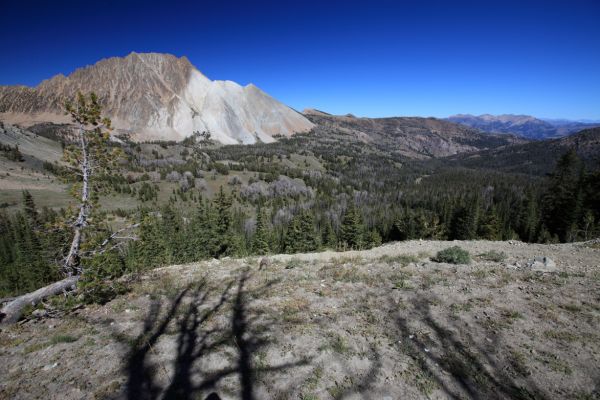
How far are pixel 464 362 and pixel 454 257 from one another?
10.3 m

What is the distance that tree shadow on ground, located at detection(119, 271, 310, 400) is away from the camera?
717cm

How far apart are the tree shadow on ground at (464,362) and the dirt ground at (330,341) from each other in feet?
0.12

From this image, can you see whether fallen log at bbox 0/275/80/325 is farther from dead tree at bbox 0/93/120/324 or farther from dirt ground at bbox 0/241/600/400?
dirt ground at bbox 0/241/600/400

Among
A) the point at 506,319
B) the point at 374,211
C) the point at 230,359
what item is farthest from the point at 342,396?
the point at 374,211

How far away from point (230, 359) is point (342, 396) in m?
3.49

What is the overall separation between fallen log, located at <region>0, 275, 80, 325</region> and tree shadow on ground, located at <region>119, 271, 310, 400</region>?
387cm

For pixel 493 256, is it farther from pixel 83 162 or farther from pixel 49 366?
pixel 83 162

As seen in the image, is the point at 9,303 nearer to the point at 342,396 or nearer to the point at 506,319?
the point at 342,396

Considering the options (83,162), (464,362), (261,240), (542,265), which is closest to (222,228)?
(261,240)

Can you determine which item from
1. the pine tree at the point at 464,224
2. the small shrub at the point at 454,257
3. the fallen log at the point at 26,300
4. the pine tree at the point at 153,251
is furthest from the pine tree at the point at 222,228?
the pine tree at the point at 464,224

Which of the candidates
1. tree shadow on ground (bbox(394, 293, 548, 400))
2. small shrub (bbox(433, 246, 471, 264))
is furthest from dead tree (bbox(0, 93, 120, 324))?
small shrub (bbox(433, 246, 471, 264))

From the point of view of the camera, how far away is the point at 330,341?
896 centimetres

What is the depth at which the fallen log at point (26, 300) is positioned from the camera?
10975 mm

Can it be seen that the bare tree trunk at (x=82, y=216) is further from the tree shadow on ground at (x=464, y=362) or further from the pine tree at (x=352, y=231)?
the pine tree at (x=352, y=231)
